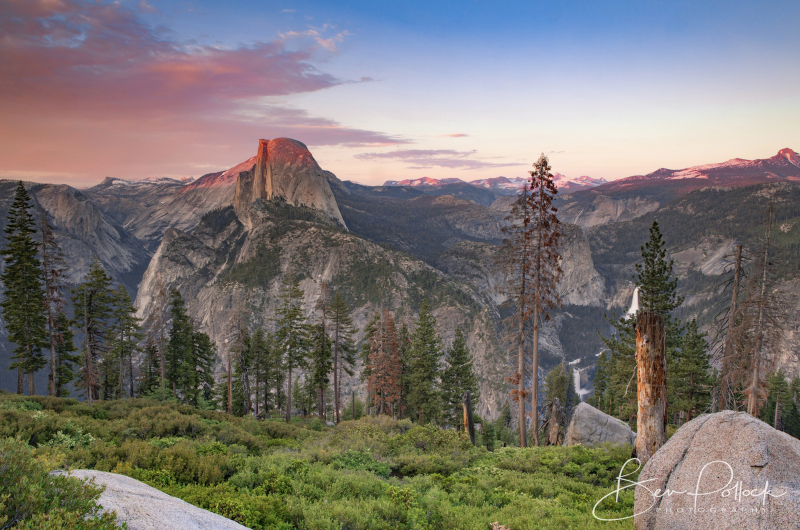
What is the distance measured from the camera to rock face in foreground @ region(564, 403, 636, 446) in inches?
809

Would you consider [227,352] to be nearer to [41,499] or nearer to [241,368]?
[241,368]

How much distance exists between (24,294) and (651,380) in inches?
1508

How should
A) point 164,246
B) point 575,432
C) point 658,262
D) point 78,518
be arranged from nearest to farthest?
point 78,518, point 575,432, point 658,262, point 164,246

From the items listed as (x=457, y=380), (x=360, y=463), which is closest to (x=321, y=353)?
(x=457, y=380)

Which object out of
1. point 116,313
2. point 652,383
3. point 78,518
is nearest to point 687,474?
point 652,383

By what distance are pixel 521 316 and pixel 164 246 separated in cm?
18868

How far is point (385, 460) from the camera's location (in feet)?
46.2

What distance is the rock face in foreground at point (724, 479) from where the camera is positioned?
573 centimetres

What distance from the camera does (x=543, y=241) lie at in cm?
2170

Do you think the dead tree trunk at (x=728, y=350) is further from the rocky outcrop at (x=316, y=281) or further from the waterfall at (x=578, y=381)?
the waterfall at (x=578, y=381)

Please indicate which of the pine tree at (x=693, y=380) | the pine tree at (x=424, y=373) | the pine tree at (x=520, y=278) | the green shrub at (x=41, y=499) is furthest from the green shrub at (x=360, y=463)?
the pine tree at (x=693, y=380)

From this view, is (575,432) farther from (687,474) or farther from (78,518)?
(78,518)

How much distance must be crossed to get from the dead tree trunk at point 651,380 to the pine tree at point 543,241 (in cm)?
1049

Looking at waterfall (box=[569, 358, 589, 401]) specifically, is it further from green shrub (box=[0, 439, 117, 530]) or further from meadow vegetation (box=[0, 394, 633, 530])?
green shrub (box=[0, 439, 117, 530])
